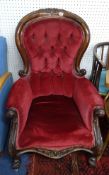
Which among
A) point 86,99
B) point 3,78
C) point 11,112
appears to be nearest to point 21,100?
point 11,112

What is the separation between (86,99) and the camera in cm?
157

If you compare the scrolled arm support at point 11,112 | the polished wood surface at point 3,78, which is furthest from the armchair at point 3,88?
the scrolled arm support at point 11,112

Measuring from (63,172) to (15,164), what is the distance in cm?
37

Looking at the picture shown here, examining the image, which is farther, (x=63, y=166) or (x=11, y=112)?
(x=63, y=166)

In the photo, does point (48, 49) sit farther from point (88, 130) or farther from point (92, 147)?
point (92, 147)

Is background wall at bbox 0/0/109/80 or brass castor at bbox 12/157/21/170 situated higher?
background wall at bbox 0/0/109/80

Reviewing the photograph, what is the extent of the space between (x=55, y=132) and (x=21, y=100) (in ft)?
1.06

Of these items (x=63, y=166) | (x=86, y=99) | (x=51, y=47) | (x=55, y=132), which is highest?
(x=51, y=47)

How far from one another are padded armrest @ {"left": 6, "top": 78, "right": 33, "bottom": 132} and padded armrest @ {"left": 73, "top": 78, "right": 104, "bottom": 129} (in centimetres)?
38

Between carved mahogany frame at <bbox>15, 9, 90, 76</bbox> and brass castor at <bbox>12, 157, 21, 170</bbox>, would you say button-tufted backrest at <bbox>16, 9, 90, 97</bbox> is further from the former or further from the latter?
brass castor at <bbox>12, 157, 21, 170</bbox>

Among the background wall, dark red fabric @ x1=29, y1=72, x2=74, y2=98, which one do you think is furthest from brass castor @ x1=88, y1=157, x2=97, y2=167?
the background wall

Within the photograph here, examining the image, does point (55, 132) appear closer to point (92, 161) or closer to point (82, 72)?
point (92, 161)

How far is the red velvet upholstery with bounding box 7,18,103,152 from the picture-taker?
4.88 ft

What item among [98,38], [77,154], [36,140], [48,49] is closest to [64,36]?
[48,49]
